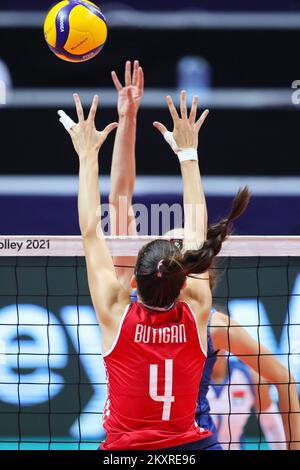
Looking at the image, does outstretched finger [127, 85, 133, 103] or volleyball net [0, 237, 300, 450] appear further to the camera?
volleyball net [0, 237, 300, 450]

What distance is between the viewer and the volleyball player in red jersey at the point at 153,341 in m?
3.32

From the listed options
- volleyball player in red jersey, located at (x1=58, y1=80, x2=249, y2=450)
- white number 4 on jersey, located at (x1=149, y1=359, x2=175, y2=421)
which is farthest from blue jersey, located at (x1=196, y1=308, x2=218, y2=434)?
white number 4 on jersey, located at (x1=149, y1=359, x2=175, y2=421)

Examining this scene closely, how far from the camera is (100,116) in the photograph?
10023 millimetres

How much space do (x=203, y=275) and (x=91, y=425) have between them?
369cm

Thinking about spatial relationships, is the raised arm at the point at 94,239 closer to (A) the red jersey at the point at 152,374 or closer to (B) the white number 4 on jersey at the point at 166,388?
(A) the red jersey at the point at 152,374

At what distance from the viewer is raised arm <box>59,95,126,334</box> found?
3359 mm

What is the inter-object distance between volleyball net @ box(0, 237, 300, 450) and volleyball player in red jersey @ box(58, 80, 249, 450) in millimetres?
3307

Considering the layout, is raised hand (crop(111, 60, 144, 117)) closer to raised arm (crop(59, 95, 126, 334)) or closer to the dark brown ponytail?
raised arm (crop(59, 95, 126, 334))

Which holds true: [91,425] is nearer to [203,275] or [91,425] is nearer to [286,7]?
[203,275]

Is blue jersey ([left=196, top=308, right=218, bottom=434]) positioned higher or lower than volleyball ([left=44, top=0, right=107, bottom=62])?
lower

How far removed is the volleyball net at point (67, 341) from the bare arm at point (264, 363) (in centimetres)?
163

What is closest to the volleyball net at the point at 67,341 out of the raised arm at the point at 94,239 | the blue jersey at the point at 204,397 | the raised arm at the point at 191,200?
the blue jersey at the point at 204,397
